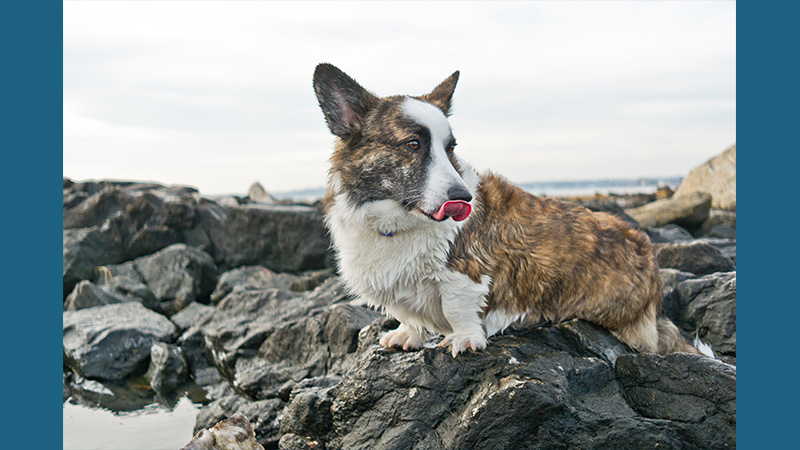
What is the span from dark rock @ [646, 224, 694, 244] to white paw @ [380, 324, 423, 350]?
667 centimetres

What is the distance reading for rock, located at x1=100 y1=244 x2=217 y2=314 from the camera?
10578 mm

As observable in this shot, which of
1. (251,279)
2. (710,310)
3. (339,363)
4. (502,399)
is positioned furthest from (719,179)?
(502,399)

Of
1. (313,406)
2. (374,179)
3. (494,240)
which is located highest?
(374,179)

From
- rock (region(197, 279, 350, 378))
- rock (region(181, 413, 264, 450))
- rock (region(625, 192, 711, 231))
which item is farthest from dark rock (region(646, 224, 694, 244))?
rock (region(181, 413, 264, 450))

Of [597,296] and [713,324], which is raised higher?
[597,296]

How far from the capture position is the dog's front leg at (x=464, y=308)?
4082 millimetres

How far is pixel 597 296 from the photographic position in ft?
14.5

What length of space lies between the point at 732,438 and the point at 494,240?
192cm

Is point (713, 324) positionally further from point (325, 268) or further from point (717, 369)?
point (325, 268)

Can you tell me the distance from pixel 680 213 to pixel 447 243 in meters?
10.5

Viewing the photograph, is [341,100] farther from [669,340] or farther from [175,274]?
[175,274]

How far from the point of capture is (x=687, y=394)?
4.09m

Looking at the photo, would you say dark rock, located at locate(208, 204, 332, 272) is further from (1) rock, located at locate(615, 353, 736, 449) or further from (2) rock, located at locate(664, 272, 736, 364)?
(1) rock, located at locate(615, 353, 736, 449)

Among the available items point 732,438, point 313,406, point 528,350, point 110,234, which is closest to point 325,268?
point 110,234
